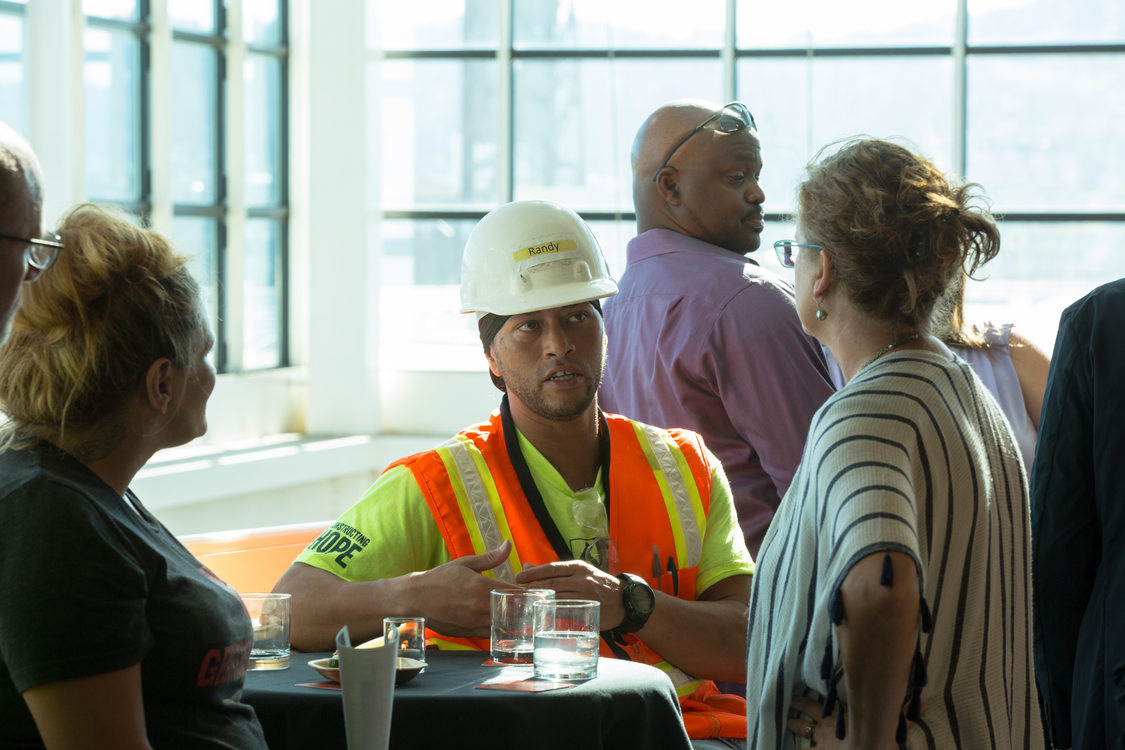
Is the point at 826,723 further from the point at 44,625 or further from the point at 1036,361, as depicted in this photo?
the point at 1036,361

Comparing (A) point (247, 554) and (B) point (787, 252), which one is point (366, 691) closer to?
(B) point (787, 252)

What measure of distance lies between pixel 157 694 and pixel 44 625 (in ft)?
0.72

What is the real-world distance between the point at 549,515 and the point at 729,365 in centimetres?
69

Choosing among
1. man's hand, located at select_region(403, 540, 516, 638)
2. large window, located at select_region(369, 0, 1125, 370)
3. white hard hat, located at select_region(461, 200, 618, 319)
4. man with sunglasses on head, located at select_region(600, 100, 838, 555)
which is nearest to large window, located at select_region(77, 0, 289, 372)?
large window, located at select_region(369, 0, 1125, 370)

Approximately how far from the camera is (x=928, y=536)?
162 cm

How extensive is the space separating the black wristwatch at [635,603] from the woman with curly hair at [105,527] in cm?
73

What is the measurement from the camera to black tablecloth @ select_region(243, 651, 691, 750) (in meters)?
1.79

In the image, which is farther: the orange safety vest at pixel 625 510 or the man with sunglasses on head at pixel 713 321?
the man with sunglasses on head at pixel 713 321

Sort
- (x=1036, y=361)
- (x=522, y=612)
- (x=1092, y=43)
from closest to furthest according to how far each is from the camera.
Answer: (x=522, y=612)
(x=1036, y=361)
(x=1092, y=43)

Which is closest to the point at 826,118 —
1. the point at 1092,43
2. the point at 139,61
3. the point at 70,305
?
the point at 1092,43

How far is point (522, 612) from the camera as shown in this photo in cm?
200

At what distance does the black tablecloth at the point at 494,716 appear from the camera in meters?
1.79

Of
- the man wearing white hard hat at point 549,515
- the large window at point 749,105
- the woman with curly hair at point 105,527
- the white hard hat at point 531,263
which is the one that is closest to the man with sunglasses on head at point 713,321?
the man wearing white hard hat at point 549,515

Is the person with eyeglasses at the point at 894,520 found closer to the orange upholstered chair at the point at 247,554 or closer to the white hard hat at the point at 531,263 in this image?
the white hard hat at the point at 531,263
